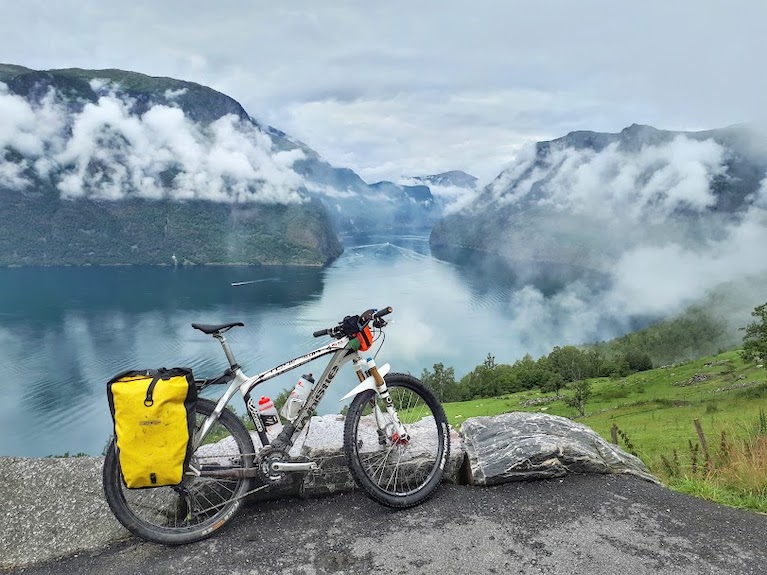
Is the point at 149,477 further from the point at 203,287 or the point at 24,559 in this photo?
the point at 203,287

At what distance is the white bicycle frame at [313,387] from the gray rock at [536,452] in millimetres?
995

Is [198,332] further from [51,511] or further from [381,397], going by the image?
[381,397]

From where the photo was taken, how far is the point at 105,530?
→ 16.4 feet

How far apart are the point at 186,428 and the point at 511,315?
139 meters

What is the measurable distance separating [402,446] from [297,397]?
1251 millimetres

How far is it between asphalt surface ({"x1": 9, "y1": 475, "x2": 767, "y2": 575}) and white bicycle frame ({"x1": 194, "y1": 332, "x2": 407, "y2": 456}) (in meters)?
0.73

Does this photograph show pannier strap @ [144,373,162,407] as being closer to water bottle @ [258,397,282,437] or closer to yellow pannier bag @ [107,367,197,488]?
yellow pannier bag @ [107,367,197,488]

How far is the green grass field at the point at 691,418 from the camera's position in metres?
6.00

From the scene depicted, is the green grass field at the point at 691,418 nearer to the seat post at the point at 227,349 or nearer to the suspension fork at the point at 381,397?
the suspension fork at the point at 381,397

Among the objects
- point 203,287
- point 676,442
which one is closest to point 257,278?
point 203,287

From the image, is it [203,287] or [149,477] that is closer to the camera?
[149,477]

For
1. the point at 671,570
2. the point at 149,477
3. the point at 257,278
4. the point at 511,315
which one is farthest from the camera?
the point at 257,278

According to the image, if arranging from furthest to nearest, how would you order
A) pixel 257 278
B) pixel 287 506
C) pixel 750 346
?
pixel 257 278 → pixel 750 346 → pixel 287 506

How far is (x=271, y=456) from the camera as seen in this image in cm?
516
